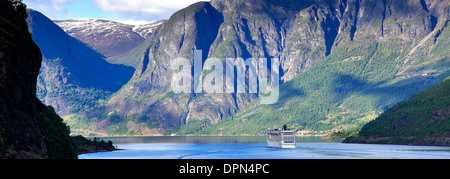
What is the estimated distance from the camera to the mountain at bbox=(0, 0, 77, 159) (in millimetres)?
83562

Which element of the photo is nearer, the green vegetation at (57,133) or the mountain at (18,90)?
the mountain at (18,90)

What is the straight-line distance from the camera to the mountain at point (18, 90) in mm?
83562

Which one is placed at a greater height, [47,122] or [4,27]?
[4,27]

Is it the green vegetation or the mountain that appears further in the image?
the green vegetation

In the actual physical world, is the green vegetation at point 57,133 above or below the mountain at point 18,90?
below

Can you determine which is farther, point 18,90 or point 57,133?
point 57,133

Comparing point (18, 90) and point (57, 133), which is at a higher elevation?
point (18, 90)

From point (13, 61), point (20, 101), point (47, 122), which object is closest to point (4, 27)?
point (13, 61)

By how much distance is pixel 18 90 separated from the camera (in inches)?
3752

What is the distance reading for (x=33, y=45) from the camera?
10750cm

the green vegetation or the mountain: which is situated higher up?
the mountain
